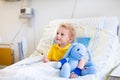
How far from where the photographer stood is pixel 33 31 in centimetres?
256

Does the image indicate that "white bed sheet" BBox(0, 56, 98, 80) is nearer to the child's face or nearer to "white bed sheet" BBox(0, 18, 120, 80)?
"white bed sheet" BBox(0, 18, 120, 80)

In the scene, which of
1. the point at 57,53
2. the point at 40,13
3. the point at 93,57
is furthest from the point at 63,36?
the point at 40,13

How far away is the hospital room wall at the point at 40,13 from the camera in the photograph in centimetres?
218

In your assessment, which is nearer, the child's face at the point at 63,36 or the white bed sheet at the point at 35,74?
the white bed sheet at the point at 35,74

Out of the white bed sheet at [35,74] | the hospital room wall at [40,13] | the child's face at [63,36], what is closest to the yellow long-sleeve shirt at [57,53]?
the child's face at [63,36]

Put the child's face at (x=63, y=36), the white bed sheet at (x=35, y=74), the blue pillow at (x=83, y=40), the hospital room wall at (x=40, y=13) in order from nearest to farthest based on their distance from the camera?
the white bed sheet at (x=35, y=74) < the child's face at (x=63, y=36) < the blue pillow at (x=83, y=40) < the hospital room wall at (x=40, y=13)

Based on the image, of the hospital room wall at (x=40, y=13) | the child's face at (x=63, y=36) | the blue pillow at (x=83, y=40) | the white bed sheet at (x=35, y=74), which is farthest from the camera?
the hospital room wall at (x=40, y=13)

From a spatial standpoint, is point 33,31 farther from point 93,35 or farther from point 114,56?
point 114,56

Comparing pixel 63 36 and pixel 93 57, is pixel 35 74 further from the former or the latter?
pixel 93 57

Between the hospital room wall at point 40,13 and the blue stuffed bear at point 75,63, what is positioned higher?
the hospital room wall at point 40,13

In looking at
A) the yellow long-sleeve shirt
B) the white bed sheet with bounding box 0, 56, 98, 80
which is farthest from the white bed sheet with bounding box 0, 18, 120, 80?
the yellow long-sleeve shirt

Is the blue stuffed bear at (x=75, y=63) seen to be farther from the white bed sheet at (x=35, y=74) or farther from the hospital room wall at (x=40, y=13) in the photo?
the hospital room wall at (x=40, y=13)

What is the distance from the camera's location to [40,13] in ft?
8.21

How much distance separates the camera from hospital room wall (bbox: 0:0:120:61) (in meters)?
2.18
